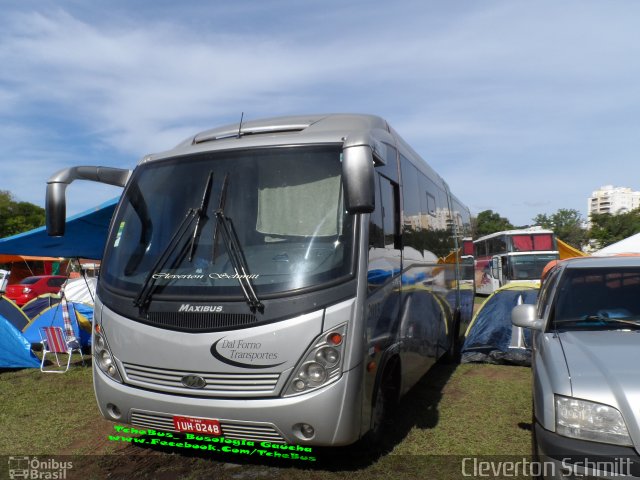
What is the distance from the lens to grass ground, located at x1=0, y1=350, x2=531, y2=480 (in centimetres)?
460

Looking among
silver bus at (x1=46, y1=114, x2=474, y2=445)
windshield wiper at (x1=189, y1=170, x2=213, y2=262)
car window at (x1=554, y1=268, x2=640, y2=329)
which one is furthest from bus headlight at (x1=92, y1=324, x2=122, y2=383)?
car window at (x1=554, y1=268, x2=640, y2=329)

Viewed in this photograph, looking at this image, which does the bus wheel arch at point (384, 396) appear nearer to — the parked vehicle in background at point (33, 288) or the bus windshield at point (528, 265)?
the bus windshield at point (528, 265)

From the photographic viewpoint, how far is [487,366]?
906 cm

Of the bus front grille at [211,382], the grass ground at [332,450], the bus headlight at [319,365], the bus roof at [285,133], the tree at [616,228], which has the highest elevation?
the tree at [616,228]

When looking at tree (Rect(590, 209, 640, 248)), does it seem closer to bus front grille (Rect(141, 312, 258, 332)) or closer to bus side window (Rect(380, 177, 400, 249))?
bus side window (Rect(380, 177, 400, 249))

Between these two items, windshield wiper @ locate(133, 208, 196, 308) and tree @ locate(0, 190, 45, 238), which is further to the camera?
tree @ locate(0, 190, 45, 238)

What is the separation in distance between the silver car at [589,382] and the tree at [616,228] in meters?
58.3

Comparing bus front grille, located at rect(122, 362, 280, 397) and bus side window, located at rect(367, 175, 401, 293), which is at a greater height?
bus side window, located at rect(367, 175, 401, 293)

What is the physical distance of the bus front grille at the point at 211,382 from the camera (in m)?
4.07

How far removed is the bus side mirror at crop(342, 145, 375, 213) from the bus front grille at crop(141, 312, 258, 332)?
114cm

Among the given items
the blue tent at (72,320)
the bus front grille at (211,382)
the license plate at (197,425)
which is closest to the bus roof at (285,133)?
the bus front grille at (211,382)

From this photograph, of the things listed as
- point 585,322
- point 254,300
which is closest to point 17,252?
point 254,300

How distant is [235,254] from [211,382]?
0.98 m

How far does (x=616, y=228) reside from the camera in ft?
198
